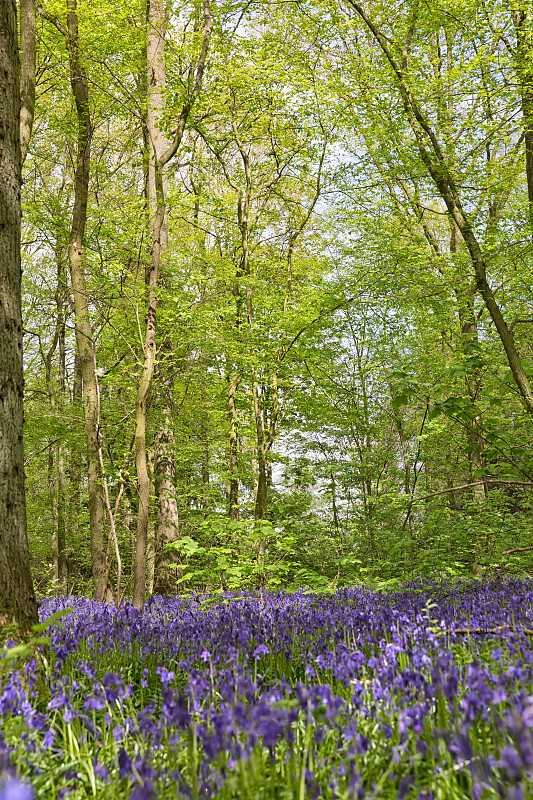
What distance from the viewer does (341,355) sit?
1441 centimetres

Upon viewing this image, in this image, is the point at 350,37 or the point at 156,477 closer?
the point at 156,477

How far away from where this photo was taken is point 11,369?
3268mm

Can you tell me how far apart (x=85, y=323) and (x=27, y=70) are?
4061 mm

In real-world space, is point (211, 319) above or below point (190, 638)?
Answer: above

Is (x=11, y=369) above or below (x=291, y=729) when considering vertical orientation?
above

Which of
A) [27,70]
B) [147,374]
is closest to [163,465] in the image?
[147,374]

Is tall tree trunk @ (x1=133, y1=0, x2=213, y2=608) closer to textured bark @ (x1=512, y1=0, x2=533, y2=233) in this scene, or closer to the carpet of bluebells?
the carpet of bluebells

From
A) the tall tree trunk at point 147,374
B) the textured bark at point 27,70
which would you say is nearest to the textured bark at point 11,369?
the tall tree trunk at point 147,374

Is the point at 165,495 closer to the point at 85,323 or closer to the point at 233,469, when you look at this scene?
the point at 233,469

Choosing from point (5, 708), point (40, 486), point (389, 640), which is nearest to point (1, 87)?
point (5, 708)

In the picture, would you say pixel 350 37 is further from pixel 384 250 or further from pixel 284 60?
pixel 384 250

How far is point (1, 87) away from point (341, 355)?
457 inches

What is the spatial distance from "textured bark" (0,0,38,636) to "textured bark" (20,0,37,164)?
9.34 ft

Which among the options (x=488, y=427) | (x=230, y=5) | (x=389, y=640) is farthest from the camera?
(x=230, y=5)
